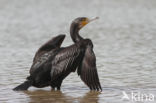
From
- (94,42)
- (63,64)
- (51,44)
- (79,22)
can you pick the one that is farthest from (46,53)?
(94,42)

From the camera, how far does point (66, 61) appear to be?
28.3ft

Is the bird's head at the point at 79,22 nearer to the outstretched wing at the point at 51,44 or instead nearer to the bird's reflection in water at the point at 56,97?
the outstretched wing at the point at 51,44

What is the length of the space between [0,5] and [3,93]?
Result: 21110 mm

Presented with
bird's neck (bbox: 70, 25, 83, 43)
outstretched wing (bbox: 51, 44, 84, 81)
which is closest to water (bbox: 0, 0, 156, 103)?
outstretched wing (bbox: 51, 44, 84, 81)

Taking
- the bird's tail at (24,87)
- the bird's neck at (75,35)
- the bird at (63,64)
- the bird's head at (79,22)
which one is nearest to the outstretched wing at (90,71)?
the bird at (63,64)

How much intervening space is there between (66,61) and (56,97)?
2.03 feet

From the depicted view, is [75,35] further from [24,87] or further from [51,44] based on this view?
[24,87]

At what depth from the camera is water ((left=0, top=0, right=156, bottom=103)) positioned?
8828 mm

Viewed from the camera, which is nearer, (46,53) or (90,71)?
(90,71)

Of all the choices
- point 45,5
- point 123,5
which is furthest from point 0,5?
point 123,5

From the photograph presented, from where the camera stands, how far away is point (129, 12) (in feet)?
83.8

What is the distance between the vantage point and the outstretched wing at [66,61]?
8.56 metres

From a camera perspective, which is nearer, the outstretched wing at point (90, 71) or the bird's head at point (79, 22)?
the outstretched wing at point (90, 71)

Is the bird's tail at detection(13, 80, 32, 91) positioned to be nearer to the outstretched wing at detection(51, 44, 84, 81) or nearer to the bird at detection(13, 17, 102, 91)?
the bird at detection(13, 17, 102, 91)
